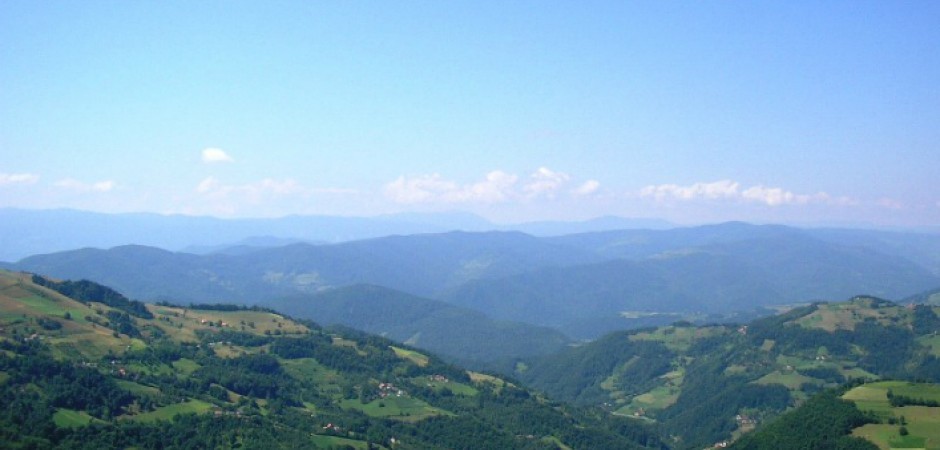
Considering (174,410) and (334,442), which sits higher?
(174,410)

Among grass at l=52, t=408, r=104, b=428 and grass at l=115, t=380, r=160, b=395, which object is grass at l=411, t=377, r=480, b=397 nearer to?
grass at l=115, t=380, r=160, b=395

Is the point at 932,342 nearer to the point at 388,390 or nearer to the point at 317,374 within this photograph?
the point at 388,390

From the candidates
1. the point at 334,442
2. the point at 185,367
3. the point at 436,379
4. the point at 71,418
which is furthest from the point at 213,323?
the point at 71,418

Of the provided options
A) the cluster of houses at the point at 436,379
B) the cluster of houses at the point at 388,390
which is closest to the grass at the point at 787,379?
the cluster of houses at the point at 436,379

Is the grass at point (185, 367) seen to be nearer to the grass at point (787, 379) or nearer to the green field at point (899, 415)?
the green field at point (899, 415)

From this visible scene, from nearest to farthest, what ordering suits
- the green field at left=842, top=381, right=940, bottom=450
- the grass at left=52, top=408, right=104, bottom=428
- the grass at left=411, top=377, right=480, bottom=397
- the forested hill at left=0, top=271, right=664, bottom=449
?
the grass at left=52, top=408, right=104, bottom=428 → the green field at left=842, top=381, right=940, bottom=450 → the forested hill at left=0, top=271, right=664, bottom=449 → the grass at left=411, top=377, right=480, bottom=397

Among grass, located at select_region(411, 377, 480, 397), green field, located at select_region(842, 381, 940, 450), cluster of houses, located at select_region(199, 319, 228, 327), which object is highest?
cluster of houses, located at select_region(199, 319, 228, 327)

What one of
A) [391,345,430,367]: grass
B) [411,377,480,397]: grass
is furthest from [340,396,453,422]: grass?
[391,345,430,367]: grass
